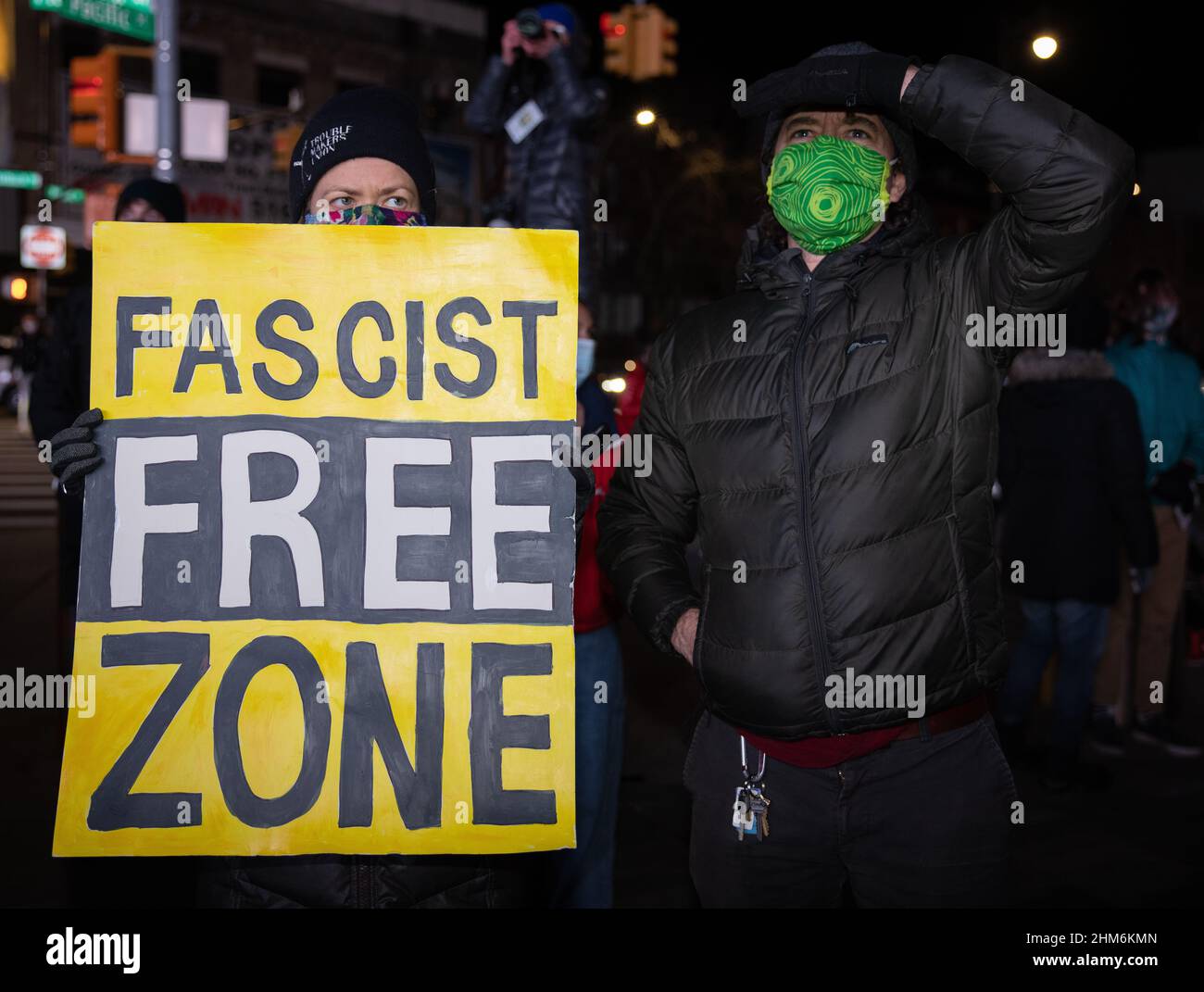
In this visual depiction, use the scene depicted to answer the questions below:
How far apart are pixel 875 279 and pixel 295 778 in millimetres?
1425

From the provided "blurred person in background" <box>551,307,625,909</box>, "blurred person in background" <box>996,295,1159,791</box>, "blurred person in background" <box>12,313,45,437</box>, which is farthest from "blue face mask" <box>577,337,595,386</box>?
"blurred person in background" <box>996,295,1159,791</box>

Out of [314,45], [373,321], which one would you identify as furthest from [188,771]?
[314,45]

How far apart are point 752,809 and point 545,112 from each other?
3.76 m

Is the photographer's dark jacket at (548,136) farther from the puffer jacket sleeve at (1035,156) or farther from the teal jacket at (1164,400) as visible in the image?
the puffer jacket sleeve at (1035,156)

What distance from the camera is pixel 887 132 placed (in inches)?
94.1

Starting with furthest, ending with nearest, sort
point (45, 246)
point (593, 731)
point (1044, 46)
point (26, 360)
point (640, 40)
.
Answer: point (45, 246)
point (640, 40)
point (1044, 46)
point (26, 360)
point (593, 731)

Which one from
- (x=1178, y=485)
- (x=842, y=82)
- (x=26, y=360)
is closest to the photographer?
(x=842, y=82)

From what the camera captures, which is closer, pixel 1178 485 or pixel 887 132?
pixel 887 132

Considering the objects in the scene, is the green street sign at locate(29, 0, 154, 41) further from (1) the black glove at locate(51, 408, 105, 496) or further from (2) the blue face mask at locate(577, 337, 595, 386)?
(1) the black glove at locate(51, 408, 105, 496)

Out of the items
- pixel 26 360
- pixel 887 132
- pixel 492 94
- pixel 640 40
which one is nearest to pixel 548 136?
pixel 492 94

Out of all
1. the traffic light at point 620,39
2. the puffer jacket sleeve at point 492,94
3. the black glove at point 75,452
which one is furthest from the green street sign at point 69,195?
the black glove at point 75,452

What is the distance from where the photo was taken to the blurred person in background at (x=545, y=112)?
5.07 metres

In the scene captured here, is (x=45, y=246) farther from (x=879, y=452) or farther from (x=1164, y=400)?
(x=879, y=452)

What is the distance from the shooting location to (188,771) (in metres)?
2.07
